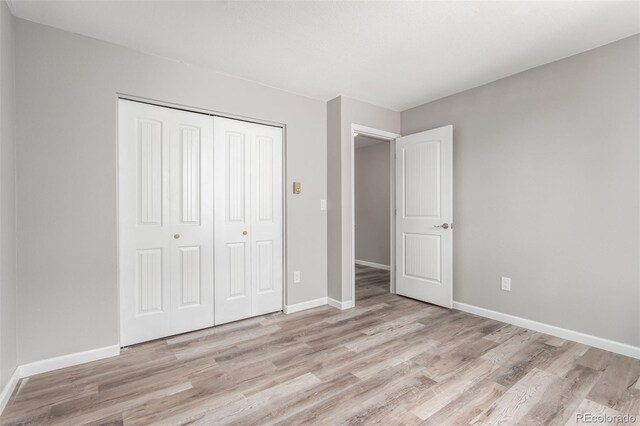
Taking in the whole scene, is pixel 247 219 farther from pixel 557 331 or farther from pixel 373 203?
pixel 373 203

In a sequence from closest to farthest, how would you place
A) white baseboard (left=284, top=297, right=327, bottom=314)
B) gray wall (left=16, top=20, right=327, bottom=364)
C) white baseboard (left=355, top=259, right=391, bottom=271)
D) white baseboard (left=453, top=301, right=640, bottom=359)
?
1. gray wall (left=16, top=20, right=327, bottom=364)
2. white baseboard (left=453, top=301, right=640, bottom=359)
3. white baseboard (left=284, top=297, right=327, bottom=314)
4. white baseboard (left=355, top=259, right=391, bottom=271)

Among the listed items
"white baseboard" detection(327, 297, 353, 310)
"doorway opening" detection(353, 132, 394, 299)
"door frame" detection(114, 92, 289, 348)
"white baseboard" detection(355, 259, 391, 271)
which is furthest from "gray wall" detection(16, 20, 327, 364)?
"white baseboard" detection(355, 259, 391, 271)

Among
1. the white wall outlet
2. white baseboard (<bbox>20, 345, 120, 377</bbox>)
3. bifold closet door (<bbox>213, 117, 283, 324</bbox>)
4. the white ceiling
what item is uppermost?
the white ceiling

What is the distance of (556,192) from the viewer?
2713mm

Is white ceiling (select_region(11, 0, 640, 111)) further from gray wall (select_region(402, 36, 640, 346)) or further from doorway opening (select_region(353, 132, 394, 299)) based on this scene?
doorway opening (select_region(353, 132, 394, 299))

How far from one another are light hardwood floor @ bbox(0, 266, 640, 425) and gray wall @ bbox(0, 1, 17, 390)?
1.09 feet

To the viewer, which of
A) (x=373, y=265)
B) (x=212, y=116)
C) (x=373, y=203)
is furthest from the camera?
(x=373, y=203)

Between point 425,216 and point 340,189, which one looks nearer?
Result: point 340,189

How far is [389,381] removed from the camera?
6.59 ft

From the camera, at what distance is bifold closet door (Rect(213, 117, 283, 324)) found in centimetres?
297

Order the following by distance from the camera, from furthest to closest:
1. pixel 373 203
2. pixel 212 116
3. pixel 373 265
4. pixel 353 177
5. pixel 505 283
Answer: pixel 373 203 < pixel 373 265 < pixel 353 177 < pixel 505 283 < pixel 212 116

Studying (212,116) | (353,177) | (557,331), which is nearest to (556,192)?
(557,331)

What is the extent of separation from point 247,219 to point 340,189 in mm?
1081

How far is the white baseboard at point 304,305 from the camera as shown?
131 inches
